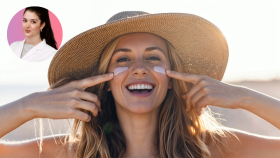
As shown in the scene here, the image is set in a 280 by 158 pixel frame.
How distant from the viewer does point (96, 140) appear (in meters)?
3.38

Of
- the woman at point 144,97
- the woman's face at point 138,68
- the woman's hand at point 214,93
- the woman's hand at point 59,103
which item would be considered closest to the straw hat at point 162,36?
the woman at point 144,97

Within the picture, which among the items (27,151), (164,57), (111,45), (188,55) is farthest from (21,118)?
(188,55)

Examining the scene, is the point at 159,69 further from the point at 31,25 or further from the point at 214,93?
the point at 31,25

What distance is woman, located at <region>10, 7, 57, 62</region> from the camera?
3908 millimetres

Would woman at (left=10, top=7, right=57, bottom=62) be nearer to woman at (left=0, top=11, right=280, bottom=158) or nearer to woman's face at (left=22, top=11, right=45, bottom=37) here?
woman's face at (left=22, top=11, right=45, bottom=37)

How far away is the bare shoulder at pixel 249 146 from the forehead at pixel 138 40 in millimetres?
1303

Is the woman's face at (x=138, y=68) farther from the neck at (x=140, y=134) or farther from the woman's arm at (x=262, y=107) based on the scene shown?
the woman's arm at (x=262, y=107)

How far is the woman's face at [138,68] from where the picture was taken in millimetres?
3105

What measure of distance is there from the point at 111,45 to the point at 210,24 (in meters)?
1.10

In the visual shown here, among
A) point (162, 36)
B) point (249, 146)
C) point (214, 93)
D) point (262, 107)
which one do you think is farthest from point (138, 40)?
point (249, 146)

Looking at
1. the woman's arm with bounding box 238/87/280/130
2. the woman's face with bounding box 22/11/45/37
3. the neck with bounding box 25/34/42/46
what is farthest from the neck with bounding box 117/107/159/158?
the woman's face with bounding box 22/11/45/37

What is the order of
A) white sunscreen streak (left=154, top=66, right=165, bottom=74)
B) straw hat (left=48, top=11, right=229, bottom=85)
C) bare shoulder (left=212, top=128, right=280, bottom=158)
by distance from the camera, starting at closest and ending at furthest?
bare shoulder (left=212, top=128, right=280, bottom=158) → straw hat (left=48, top=11, right=229, bottom=85) → white sunscreen streak (left=154, top=66, right=165, bottom=74)

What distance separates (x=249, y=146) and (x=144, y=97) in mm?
1177

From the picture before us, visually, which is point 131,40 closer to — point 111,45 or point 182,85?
point 111,45
